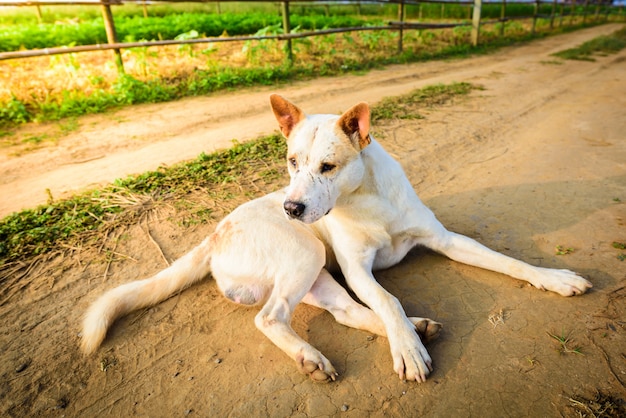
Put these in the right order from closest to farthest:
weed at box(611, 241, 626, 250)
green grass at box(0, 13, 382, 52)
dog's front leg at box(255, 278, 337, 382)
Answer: dog's front leg at box(255, 278, 337, 382) → weed at box(611, 241, 626, 250) → green grass at box(0, 13, 382, 52)

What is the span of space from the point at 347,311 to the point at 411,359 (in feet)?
1.74

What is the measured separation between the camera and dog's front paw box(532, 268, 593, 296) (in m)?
2.38

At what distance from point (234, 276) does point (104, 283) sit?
1.17 m

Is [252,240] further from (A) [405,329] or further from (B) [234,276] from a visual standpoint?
(A) [405,329]

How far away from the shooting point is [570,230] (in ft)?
10.1

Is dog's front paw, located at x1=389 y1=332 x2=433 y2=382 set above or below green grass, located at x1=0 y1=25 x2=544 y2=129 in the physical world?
below

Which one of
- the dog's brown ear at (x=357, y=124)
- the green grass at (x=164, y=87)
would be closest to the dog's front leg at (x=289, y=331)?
the dog's brown ear at (x=357, y=124)

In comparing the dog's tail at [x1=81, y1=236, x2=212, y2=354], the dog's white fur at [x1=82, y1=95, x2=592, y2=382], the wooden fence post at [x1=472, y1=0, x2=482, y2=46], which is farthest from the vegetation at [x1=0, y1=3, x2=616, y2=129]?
the dog's white fur at [x1=82, y1=95, x2=592, y2=382]

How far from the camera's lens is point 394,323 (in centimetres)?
218

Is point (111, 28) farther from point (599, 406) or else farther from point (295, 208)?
point (599, 406)

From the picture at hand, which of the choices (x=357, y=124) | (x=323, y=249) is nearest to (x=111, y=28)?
(x=357, y=124)

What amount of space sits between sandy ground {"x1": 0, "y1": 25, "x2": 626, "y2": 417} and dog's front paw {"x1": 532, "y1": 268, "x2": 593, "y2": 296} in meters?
0.06

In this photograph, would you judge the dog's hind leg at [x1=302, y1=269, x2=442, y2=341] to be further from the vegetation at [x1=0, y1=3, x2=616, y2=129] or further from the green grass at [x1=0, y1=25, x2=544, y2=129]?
the green grass at [x1=0, y1=25, x2=544, y2=129]

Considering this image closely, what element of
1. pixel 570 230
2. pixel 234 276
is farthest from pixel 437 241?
pixel 234 276
